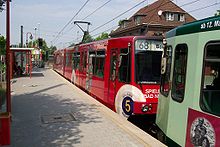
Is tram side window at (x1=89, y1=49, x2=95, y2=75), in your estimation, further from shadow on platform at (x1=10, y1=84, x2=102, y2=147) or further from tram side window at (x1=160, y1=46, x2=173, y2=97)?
tram side window at (x1=160, y1=46, x2=173, y2=97)

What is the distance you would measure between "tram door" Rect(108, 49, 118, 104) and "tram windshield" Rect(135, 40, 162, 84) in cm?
127

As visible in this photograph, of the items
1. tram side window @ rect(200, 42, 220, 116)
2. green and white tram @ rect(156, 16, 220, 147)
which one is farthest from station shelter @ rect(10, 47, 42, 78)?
tram side window @ rect(200, 42, 220, 116)

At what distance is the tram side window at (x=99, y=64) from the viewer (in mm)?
11641

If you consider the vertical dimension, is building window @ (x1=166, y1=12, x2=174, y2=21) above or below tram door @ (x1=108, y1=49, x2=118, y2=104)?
above

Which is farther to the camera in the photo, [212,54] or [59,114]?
[59,114]

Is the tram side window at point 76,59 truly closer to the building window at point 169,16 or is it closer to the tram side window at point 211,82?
the tram side window at point 211,82

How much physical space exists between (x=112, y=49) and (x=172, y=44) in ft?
14.6

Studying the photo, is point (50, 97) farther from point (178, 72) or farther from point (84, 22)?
point (84, 22)

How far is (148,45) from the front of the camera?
9.09 m

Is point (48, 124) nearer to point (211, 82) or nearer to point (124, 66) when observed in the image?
point (124, 66)

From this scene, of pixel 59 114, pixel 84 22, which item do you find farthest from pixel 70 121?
pixel 84 22

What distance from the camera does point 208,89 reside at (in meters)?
4.88

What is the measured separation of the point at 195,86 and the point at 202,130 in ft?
2.37

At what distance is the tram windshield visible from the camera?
8984mm
